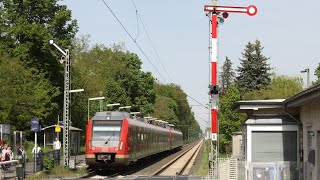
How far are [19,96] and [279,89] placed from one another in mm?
32648

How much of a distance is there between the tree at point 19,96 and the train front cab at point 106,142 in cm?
1443

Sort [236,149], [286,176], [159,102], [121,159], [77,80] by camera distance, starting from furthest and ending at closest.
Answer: [159,102], [77,80], [236,149], [121,159], [286,176]

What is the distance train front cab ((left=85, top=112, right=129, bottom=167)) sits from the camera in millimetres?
27500

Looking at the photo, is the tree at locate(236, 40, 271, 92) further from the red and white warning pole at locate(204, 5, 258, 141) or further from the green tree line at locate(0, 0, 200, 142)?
the red and white warning pole at locate(204, 5, 258, 141)

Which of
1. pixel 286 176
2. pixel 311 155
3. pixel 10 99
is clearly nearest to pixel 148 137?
pixel 10 99

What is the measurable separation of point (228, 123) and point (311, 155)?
3074cm

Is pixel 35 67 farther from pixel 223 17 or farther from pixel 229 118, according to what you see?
pixel 223 17

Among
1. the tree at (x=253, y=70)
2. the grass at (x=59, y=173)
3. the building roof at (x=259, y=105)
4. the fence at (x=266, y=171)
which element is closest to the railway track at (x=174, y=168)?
the grass at (x=59, y=173)

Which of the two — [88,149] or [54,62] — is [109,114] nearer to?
[88,149]

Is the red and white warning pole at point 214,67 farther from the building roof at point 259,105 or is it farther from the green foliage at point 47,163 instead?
Answer: the green foliage at point 47,163

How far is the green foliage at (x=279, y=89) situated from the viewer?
59125 millimetres

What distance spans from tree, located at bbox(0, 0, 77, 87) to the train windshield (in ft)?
74.9

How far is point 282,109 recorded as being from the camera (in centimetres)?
1748

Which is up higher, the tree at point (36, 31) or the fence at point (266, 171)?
the tree at point (36, 31)
